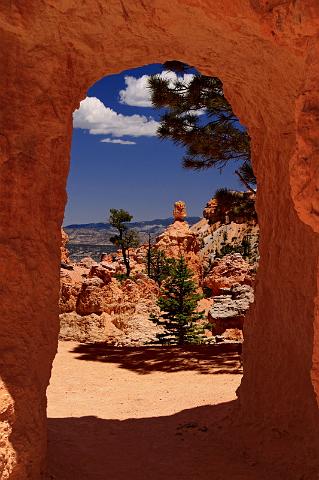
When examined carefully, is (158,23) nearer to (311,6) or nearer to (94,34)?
(94,34)

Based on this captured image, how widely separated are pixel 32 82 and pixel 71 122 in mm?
558

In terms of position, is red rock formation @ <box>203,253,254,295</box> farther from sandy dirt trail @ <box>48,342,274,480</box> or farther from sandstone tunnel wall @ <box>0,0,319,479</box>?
sandstone tunnel wall @ <box>0,0,319,479</box>

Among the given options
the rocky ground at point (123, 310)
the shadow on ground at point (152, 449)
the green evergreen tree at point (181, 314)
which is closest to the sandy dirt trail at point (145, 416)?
the shadow on ground at point (152, 449)

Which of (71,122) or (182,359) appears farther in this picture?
(182,359)

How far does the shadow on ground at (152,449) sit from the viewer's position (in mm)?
5055

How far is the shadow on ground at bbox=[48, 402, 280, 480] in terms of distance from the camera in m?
5.05

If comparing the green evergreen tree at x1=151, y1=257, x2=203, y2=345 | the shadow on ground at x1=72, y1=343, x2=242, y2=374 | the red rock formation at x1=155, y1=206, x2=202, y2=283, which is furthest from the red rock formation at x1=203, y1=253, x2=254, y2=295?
the shadow on ground at x1=72, y1=343, x2=242, y2=374

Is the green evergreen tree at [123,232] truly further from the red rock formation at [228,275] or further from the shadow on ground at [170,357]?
the shadow on ground at [170,357]

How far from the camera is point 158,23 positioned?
4289 mm

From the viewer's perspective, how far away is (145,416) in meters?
7.44

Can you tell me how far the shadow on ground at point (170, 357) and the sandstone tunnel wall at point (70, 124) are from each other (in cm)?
494

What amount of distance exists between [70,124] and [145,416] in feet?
15.6

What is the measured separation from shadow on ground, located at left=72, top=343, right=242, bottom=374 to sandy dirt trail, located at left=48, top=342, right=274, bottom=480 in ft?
0.08

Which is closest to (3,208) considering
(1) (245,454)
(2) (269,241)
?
(2) (269,241)
